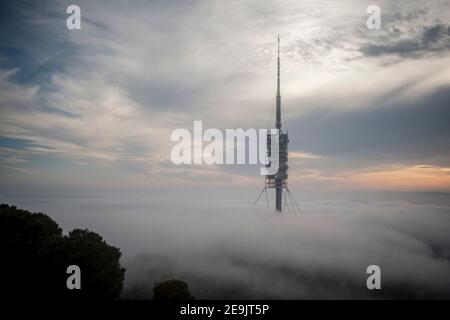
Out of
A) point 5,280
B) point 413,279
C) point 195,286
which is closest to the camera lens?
point 5,280

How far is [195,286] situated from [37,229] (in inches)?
4156

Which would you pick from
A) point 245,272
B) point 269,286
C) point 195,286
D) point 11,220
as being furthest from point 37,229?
point 245,272

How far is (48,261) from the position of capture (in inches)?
1588

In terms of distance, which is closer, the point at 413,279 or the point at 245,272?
the point at 245,272

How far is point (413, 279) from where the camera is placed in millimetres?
177125

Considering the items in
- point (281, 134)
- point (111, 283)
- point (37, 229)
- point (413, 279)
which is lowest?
point (413, 279)

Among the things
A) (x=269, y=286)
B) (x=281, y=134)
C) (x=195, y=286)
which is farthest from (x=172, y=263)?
(x=281, y=134)

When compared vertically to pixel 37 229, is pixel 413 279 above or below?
below

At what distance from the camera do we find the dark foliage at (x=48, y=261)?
127 feet

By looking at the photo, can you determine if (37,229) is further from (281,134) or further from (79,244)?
(281,134)

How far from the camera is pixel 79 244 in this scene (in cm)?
4275

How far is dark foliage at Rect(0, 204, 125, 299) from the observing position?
3884cm
